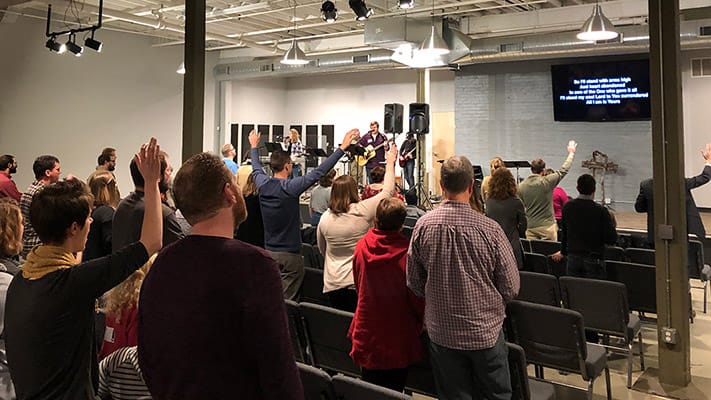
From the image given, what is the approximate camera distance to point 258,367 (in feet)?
3.99

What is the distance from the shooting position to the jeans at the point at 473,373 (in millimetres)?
2283

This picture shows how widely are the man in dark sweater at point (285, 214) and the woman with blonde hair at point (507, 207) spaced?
4.70 feet

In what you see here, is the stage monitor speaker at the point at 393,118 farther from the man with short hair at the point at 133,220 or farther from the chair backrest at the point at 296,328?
the man with short hair at the point at 133,220

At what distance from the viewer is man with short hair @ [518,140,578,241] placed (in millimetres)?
5312

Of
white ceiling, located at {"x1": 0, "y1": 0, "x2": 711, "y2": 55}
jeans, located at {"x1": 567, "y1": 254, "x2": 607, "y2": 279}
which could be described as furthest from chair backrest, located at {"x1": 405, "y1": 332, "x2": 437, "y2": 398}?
white ceiling, located at {"x1": 0, "y1": 0, "x2": 711, "y2": 55}

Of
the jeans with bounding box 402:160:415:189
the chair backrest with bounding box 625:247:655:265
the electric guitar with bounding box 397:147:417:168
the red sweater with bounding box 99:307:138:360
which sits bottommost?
the red sweater with bounding box 99:307:138:360

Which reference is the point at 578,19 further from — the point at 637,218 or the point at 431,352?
the point at 431,352

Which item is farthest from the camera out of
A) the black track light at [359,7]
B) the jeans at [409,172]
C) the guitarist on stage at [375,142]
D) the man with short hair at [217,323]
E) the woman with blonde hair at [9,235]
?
the jeans at [409,172]

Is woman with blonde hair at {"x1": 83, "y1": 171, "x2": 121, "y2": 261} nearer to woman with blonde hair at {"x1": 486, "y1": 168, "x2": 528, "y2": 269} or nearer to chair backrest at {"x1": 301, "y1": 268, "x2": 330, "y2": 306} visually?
chair backrest at {"x1": 301, "y1": 268, "x2": 330, "y2": 306}

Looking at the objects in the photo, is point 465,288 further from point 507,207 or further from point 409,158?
point 409,158

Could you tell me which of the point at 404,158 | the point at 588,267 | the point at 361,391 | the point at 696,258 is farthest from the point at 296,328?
the point at 404,158

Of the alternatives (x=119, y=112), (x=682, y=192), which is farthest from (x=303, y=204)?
(x=682, y=192)

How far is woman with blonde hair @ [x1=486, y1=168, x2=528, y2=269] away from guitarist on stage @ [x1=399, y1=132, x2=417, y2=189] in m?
6.39

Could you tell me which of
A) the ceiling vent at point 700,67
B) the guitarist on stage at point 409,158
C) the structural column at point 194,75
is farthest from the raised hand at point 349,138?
the ceiling vent at point 700,67
